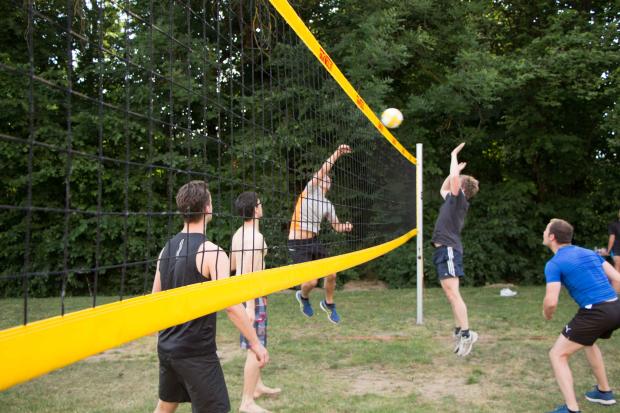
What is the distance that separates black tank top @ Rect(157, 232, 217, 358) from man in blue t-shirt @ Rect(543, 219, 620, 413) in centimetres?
241

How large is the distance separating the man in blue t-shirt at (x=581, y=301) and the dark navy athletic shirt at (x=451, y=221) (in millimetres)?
1949

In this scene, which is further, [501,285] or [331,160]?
[501,285]

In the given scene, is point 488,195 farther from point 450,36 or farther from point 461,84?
point 450,36

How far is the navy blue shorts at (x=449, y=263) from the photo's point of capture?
616 cm

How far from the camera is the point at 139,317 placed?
6.31 feet

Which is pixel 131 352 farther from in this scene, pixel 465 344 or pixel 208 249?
pixel 208 249

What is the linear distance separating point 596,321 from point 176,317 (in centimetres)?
318

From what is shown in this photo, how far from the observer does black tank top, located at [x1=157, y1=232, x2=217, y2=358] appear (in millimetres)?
2900

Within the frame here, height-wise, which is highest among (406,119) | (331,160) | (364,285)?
(406,119)

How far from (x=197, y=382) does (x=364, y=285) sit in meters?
10.3

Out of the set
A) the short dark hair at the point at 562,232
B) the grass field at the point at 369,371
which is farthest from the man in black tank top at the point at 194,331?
the short dark hair at the point at 562,232

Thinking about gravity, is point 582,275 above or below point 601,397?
above

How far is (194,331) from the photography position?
293 cm

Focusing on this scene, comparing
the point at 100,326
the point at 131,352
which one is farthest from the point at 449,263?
the point at 100,326
